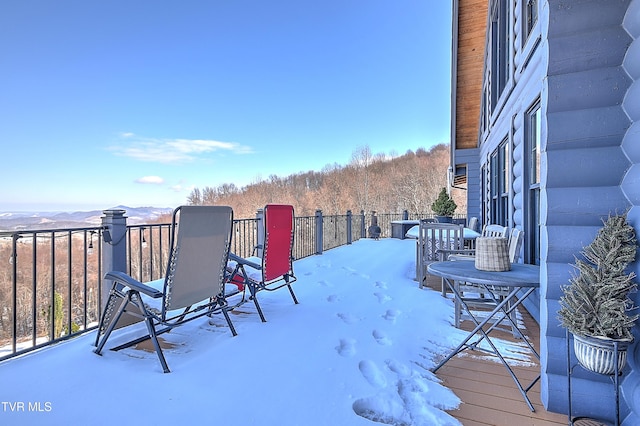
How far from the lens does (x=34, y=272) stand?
2281 millimetres

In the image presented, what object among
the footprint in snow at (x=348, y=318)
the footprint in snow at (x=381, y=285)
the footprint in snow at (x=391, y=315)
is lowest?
the footprint in snow at (x=381, y=285)

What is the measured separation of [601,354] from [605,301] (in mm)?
216

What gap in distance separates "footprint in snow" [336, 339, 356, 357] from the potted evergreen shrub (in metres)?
1.29

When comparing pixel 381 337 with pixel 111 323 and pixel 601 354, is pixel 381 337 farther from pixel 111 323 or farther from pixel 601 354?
pixel 111 323

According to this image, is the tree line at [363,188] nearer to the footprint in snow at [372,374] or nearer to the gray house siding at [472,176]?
the gray house siding at [472,176]

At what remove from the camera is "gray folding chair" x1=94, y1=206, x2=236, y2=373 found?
2.01 m

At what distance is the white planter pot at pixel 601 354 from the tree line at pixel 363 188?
21.9 metres

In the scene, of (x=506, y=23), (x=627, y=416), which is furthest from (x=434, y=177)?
(x=627, y=416)

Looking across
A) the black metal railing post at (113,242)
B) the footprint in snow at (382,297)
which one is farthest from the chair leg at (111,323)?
the footprint in snow at (382,297)

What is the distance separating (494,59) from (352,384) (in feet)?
19.2

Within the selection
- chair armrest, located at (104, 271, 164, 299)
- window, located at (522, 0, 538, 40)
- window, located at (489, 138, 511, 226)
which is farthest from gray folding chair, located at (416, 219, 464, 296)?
chair armrest, located at (104, 271, 164, 299)

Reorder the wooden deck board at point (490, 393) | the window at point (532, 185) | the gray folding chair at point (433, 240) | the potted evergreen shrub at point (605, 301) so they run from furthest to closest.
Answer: the gray folding chair at point (433, 240) < the window at point (532, 185) < the wooden deck board at point (490, 393) < the potted evergreen shrub at point (605, 301)

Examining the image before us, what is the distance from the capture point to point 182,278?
208 centimetres

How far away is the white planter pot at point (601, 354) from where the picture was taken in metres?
1.23
